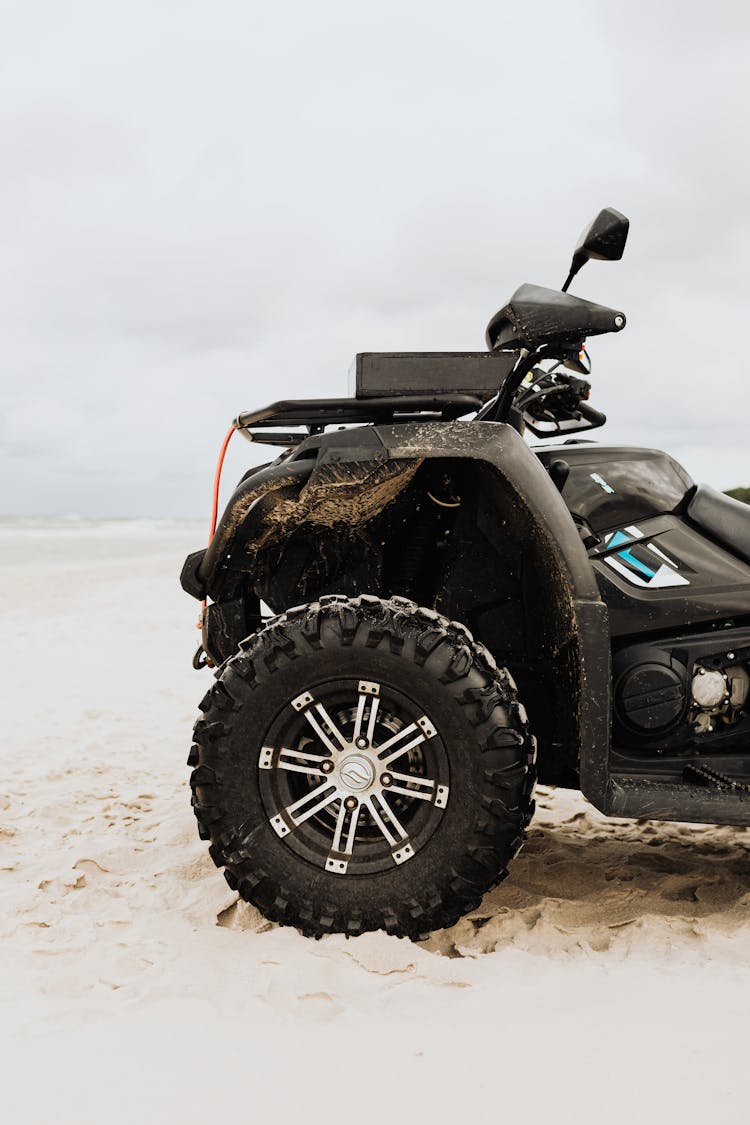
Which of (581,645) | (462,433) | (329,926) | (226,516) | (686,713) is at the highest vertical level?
(462,433)

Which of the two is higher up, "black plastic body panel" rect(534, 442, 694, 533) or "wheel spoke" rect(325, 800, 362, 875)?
"black plastic body panel" rect(534, 442, 694, 533)

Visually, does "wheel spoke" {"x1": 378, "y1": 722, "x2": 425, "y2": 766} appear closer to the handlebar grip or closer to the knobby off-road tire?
the knobby off-road tire

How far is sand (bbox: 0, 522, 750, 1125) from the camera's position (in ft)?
5.97

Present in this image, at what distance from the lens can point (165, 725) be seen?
18.1 ft

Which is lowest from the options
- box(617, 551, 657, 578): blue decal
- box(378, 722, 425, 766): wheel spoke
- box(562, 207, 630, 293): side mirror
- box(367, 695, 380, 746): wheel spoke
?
box(378, 722, 425, 766): wheel spoke

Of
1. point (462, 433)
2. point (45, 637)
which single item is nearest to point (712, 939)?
point (462, 433)

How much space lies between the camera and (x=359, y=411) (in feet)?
9.07

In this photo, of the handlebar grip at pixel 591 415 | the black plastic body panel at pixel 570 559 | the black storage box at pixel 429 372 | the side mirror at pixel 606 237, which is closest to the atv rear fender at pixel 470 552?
the black plastic body panel at pixel 570 559

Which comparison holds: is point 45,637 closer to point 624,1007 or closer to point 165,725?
point 165,725

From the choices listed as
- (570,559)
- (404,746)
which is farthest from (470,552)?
(404,746)

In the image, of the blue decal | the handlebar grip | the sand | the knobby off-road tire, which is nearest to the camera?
the sand

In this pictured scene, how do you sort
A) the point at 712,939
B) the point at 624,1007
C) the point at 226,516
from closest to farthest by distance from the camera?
the point at 624,1007 < the point at 712,939 < the point at 226,516

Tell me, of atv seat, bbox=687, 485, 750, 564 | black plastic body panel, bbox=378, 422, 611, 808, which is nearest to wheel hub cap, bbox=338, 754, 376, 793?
black plastic body panel, bbox=378, 422, 611, 808

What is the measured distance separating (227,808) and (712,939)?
4.25 feet
